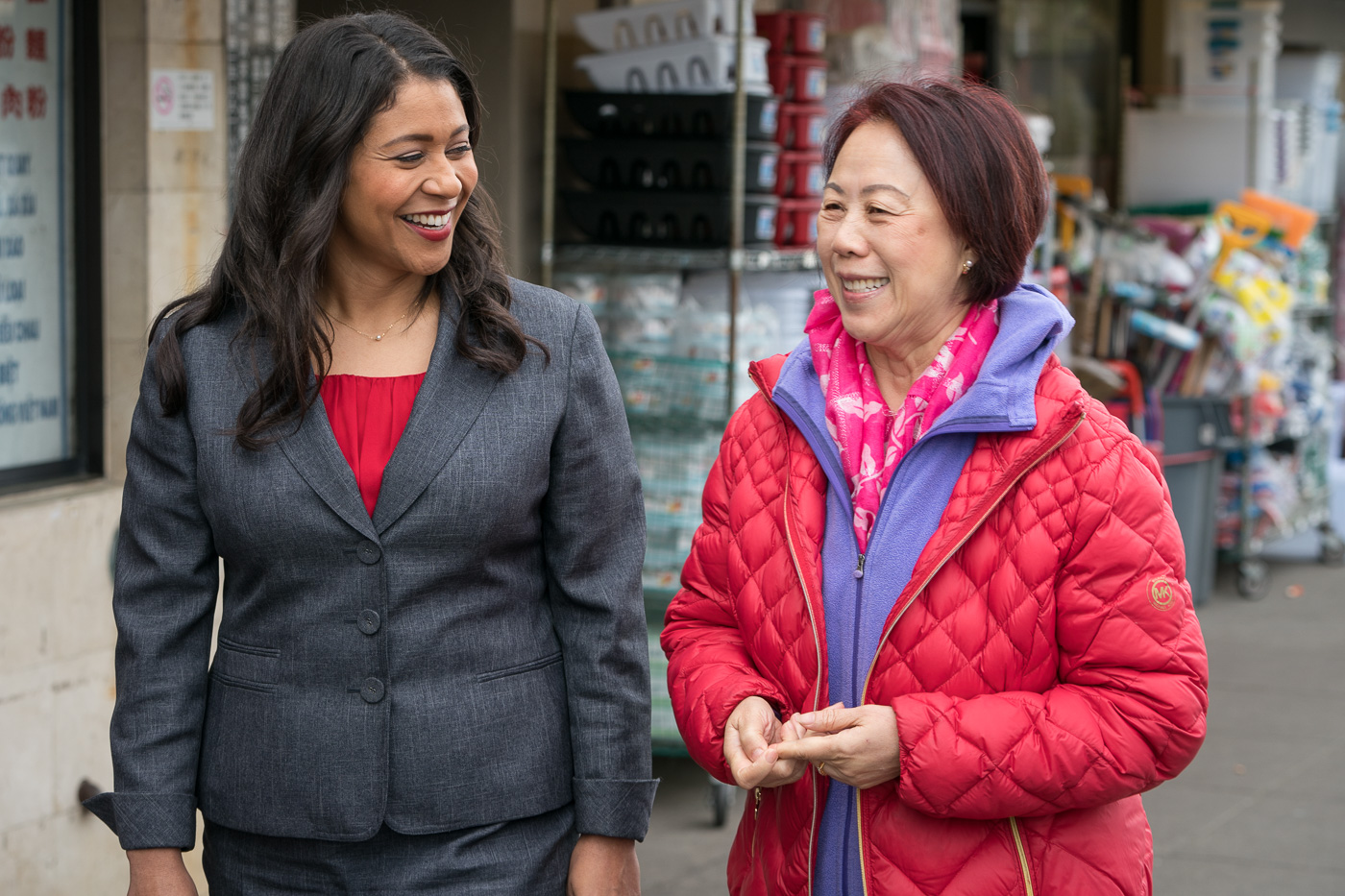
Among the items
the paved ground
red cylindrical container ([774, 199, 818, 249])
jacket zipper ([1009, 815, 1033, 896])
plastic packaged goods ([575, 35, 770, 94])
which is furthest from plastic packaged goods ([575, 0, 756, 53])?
jacket zipper ([1009, 815, 1033, 896])

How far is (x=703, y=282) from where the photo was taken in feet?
16.5

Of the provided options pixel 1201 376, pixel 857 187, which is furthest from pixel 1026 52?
pixel 857 187

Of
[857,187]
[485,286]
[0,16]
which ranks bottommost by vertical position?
[485,286]

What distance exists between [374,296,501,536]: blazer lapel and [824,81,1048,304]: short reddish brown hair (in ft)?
2.11

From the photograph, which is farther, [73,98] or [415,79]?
[73,98]

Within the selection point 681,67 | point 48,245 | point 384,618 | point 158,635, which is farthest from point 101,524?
point 681,67

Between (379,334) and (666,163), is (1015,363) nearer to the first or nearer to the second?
(379,334)

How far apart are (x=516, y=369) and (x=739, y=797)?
3.28m

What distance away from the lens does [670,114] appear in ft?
16.0

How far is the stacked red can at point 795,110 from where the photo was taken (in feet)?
16.7

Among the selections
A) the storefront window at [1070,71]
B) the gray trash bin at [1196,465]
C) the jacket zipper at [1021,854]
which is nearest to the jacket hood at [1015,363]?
the jacket zipper at [1021,854]

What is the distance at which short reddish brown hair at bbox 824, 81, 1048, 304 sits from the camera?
6.46 ft

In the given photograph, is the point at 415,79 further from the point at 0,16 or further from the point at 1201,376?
the point at 1201,376

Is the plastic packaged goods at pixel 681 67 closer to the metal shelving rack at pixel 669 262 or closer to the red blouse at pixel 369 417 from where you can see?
the metal shelving rack at pixel 669 262
